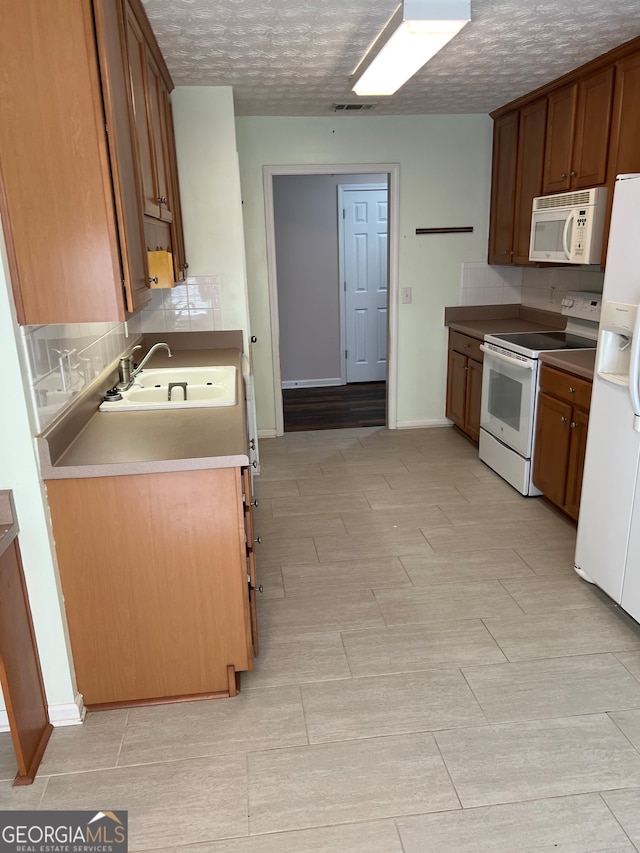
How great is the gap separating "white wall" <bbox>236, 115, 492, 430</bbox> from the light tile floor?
7.04 ft

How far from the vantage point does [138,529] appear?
1.96 m

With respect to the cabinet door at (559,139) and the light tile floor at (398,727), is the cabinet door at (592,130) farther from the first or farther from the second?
the light tile floor at (398,727)

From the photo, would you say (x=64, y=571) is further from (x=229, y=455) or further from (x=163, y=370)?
(x=163, y=370)

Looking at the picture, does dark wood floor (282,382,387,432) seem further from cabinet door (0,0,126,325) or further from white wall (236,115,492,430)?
cabinet door (0,0,126,325)

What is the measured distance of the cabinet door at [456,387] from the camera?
188 inches

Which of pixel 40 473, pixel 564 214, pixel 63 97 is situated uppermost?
pixel 63 97

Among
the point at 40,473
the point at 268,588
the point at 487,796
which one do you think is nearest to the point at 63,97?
the point at 40,473

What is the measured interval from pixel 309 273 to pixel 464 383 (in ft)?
8.46

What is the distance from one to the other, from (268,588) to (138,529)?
3.42 ft

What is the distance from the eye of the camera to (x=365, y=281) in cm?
674

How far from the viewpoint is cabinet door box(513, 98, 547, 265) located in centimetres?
394

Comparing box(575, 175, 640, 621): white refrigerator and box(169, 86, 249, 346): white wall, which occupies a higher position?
box(169, 86, 249, 346): white wall

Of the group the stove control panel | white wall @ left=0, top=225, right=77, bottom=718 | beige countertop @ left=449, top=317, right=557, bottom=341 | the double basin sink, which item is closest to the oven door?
beige countertop @ left=449, top=317, right=557, bottom=341

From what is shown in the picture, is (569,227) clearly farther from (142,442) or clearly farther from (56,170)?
(56,170)
